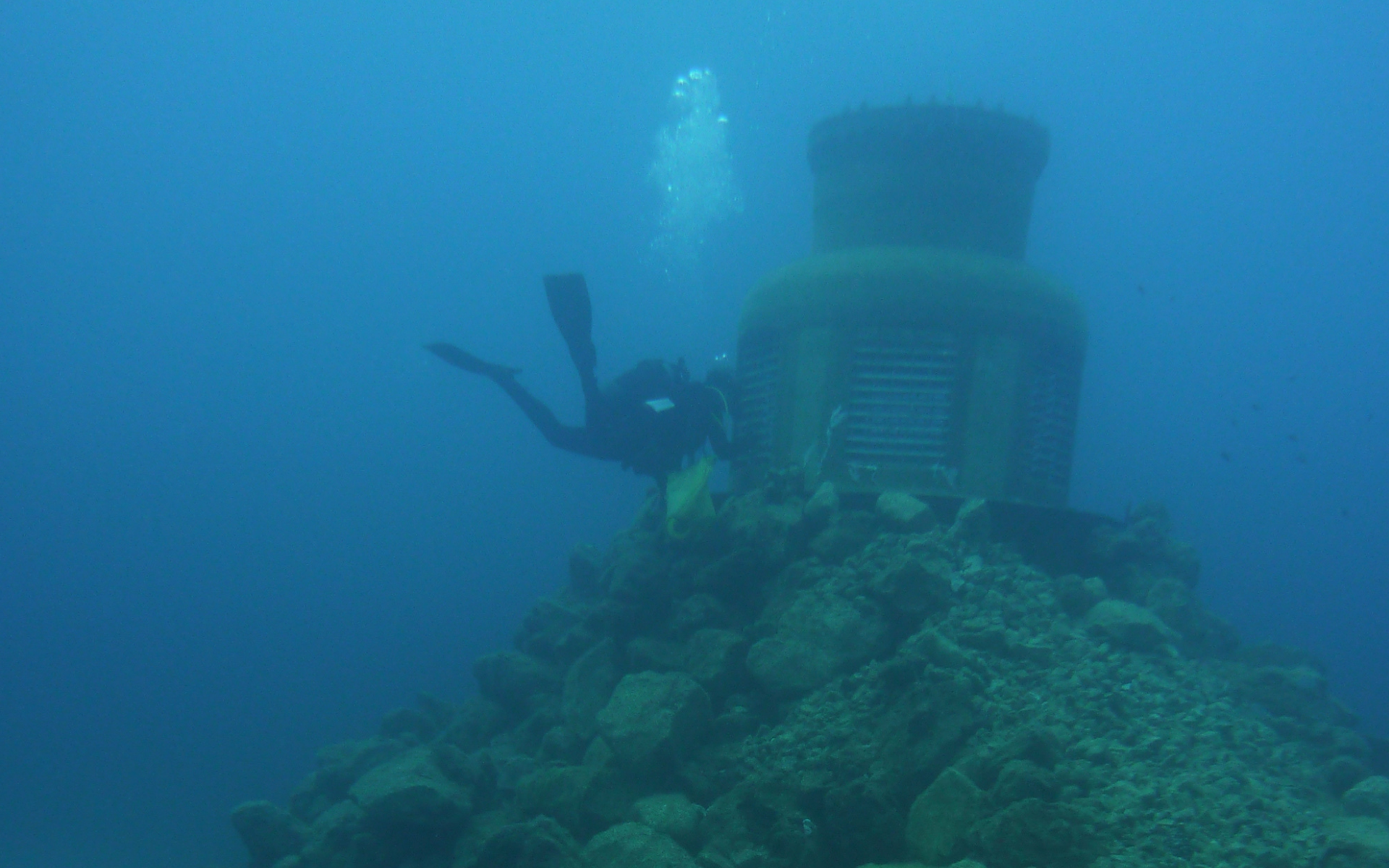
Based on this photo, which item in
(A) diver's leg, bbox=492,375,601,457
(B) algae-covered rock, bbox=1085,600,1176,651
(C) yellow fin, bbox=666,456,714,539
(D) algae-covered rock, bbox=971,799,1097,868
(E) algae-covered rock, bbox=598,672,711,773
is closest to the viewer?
(D) algae-covered rock, bbox=971,799,1097,868

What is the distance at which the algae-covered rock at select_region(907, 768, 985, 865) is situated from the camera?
4.36m

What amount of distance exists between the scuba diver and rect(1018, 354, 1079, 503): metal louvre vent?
316cm

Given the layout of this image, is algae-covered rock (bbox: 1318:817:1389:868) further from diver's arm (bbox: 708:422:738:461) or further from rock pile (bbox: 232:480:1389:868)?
diver's arm (bbox: 708:422:738:461)

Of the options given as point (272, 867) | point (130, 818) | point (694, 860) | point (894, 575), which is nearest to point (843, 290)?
point (894, 575)

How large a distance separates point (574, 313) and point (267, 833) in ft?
17.4

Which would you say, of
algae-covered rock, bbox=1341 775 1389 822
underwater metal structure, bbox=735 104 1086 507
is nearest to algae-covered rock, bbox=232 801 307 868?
underwater metal structure, bbox=735 104 1086 507

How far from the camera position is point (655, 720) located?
5883mm

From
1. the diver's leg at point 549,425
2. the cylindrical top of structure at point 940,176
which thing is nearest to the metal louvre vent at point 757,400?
the cylindrical top of structure at point 940,176

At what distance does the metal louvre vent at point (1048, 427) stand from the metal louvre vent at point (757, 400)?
2.61 m

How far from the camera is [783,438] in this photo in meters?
9.39

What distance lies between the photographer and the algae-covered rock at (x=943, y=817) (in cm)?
436

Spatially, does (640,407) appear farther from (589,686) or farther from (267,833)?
(267,833)

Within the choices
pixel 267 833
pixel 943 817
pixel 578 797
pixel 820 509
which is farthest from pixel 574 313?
pixel 943 817

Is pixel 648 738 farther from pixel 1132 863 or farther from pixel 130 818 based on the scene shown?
pixel 130 818
